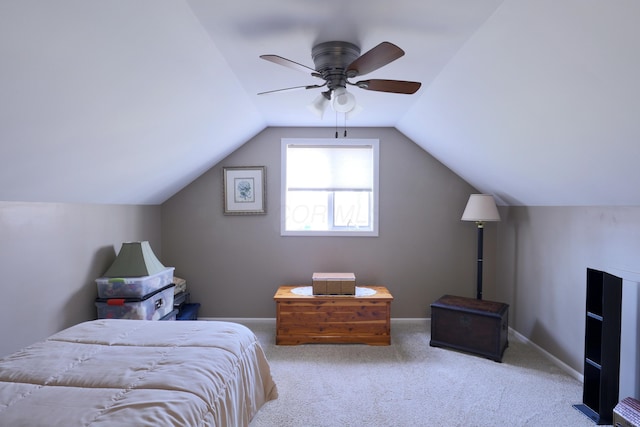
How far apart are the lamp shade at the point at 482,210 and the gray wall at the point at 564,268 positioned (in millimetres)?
333

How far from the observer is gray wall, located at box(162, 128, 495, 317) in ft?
14.2

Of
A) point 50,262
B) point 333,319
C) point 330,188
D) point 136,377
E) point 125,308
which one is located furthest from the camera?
point 330,188

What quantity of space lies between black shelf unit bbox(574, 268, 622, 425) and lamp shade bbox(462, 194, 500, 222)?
4.22 feet

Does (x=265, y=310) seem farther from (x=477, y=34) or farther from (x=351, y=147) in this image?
(x=477, y=34)

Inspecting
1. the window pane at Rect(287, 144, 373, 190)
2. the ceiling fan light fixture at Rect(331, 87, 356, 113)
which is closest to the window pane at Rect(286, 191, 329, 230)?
the window pane at Rect(287, 144, 373, 190)

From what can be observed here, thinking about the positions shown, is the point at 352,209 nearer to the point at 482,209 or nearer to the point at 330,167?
the point at 330,167

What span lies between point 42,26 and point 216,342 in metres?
1.67

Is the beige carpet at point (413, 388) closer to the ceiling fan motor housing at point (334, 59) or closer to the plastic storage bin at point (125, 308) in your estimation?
the plastic storage bin at point (125, 308)

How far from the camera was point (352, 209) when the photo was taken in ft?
14.6

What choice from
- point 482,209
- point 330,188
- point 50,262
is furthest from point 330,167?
point 50,262

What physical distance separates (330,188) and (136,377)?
312 cm

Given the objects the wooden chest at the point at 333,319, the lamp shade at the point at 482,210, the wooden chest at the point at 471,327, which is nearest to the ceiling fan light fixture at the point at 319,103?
the wooden chest at the point at 333,319

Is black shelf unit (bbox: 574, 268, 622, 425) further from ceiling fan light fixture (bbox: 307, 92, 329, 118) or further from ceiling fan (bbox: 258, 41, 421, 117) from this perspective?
ceiling fan light fixture (bbox: 307, 92, 329, 118)

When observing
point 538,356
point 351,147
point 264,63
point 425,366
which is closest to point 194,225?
point 351,147
